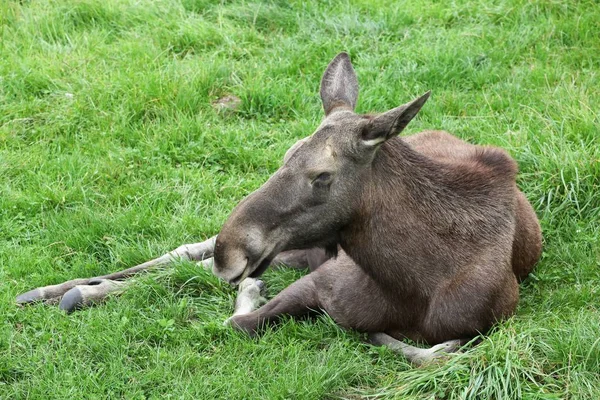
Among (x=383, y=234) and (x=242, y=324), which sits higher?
(x=383, y=234)

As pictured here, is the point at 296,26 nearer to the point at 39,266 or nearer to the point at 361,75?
the point at 361,75

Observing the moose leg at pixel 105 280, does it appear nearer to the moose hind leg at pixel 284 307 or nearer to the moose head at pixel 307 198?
the moose hind leg at pixel 284 307

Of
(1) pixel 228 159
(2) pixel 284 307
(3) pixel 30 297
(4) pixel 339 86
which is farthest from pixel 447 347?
(1) pixel 228 159

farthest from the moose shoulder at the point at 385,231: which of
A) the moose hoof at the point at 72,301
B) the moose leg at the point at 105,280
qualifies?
the moose hoof at the point at 72,301

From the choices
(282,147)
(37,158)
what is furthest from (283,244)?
(37,158)

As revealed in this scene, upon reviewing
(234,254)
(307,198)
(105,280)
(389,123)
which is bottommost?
(105,280)

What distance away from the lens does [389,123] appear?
20.0 ft

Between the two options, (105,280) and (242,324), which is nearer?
(242,324)

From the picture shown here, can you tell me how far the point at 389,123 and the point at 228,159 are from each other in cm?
311

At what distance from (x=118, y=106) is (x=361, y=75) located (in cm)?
229

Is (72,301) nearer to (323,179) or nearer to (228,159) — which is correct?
(323,179)

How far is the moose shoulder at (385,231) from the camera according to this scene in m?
6.24

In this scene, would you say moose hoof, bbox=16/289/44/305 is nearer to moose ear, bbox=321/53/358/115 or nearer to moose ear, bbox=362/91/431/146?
moose ear, bbox=321/53/358/115

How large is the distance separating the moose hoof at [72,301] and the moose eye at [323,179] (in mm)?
2062
